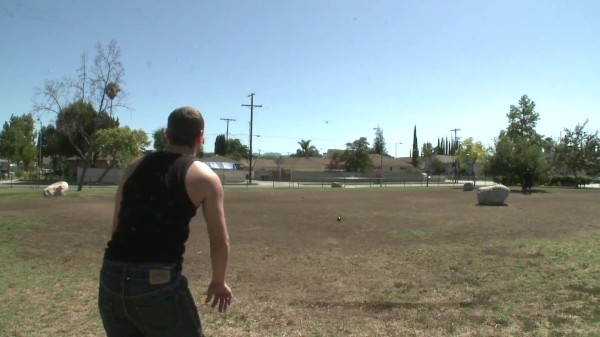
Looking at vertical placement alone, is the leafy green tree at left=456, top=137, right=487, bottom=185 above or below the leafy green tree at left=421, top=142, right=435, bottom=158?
below

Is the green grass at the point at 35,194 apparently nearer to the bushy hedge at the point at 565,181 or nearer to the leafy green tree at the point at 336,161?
the bushy hedge at the point at 565,181

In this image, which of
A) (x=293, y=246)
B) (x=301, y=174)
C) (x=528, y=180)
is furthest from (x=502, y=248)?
(x=301, y=174)

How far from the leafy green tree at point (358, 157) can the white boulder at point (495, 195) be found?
217ft

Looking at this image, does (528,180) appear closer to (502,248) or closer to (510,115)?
(502,248)

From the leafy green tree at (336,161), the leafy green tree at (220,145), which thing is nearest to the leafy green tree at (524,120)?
the leafy green tree at (336,161)

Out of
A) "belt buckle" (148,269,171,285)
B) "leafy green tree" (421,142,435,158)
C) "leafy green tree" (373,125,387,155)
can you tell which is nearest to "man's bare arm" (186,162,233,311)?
"belt buckle" (148,269,171,285)

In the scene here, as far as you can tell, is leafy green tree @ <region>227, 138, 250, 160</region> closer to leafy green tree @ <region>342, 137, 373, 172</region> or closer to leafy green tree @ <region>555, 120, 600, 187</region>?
leafy green tree @ <region>342, 137, 373, 172</region>

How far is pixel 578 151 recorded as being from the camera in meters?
57.2

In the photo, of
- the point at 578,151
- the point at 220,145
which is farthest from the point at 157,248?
the point at 220,145

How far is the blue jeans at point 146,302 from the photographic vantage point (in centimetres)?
248

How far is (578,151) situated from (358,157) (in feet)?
128

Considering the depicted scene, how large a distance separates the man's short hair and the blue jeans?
2.23ft

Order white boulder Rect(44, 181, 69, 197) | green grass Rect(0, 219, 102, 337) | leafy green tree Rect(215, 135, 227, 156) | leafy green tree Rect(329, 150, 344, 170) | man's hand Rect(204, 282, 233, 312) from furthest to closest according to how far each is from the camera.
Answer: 1. leafy green tree Rect(215, 135, 227, 156)
2. leafy green tree Rect(329, 150, 344, 170)
3. white boulder Rect(44, 181, 69, 197)
4. green grass Rect(0, 219, 102, 337)
5. man's hand Rect(204, 282, 233, 312)

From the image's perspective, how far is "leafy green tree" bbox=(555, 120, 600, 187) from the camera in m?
57.0
